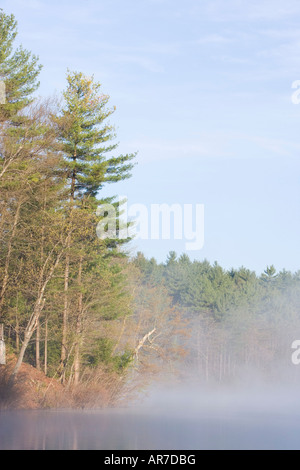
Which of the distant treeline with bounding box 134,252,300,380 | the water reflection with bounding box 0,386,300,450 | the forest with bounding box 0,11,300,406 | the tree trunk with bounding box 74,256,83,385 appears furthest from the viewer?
the distant treeline with bounding box 134,252,300,380

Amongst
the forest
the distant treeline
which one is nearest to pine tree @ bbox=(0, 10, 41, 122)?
the forest

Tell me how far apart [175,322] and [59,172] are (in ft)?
110

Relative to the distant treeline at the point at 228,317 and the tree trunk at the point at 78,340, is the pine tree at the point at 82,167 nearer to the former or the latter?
the tree trunk at the point at 78,340

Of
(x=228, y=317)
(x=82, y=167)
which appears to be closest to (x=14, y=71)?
(x=82, y=167)

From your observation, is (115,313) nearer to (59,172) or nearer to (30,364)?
(30,364)

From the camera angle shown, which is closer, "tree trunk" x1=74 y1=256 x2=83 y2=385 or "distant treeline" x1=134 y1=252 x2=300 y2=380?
"tree trunk" x1=74 y1=256 x2=83 y2=385


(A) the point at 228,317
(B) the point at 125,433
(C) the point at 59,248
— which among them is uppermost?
(A) the point at 228,317

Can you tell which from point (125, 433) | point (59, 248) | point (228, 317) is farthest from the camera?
point (228, 317)

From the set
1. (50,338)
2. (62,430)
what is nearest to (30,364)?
(50,338)

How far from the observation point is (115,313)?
133 feet

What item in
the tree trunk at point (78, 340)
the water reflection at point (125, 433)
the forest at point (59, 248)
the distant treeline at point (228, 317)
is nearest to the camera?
the water reflection at point (125, 433)

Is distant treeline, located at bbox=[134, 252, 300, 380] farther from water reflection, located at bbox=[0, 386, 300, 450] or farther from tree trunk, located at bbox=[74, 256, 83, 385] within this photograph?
water reflection, located at bbox=[0, 386, 300, 450]

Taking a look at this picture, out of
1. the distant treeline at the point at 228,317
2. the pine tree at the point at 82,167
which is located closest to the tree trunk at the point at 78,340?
the pine tree at the point at 82,167

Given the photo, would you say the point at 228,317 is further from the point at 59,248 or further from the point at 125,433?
the point at 125,433
